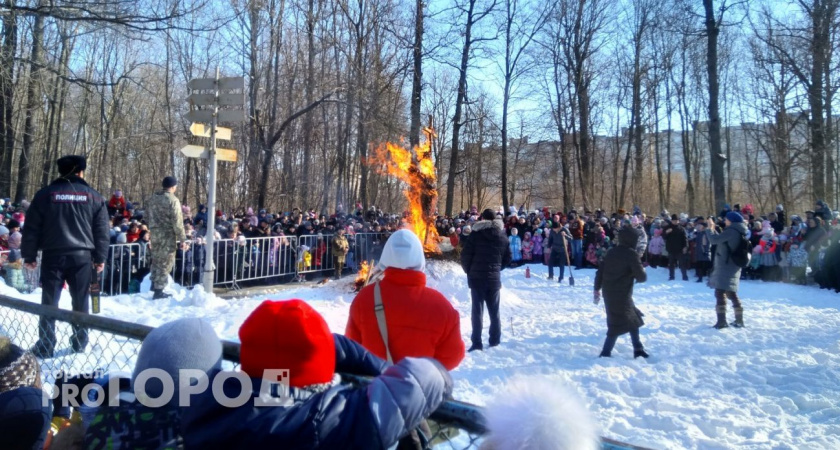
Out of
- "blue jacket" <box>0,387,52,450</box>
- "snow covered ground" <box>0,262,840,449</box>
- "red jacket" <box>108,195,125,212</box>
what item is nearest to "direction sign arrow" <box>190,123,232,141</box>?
"snow covered ground" <box>0,262,840,449</box>

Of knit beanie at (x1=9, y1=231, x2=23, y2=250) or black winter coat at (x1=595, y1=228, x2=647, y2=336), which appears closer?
black winter coat at (x1=595, y1=228, x2=647, y2=336)

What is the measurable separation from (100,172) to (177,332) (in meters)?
36.7

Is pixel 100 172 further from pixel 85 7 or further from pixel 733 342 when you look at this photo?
pixel 733 342

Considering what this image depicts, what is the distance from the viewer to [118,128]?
113 feet

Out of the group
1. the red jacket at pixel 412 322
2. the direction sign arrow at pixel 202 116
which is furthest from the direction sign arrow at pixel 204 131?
the red jacket at pixel 412 322

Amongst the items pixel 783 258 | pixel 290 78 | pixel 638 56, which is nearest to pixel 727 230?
pixel 783 258

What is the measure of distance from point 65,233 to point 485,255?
4843 millimetres

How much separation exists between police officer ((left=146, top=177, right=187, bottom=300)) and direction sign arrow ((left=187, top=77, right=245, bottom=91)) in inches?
67.1

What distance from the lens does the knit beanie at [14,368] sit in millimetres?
2137

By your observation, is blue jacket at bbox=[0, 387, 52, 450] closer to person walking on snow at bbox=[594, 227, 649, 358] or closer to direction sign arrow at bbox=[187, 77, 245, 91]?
person walking on snow at bbox=[594, 227, 649, 358]

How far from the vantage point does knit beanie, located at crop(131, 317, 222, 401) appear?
1.83 meters

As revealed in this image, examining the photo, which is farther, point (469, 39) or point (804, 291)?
point (469, 39)

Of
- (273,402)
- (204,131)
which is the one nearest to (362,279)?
(204,131)

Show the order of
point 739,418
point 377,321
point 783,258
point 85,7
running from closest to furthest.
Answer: point 377,321 → point 739,418 → point 85,7 → point 783,258
